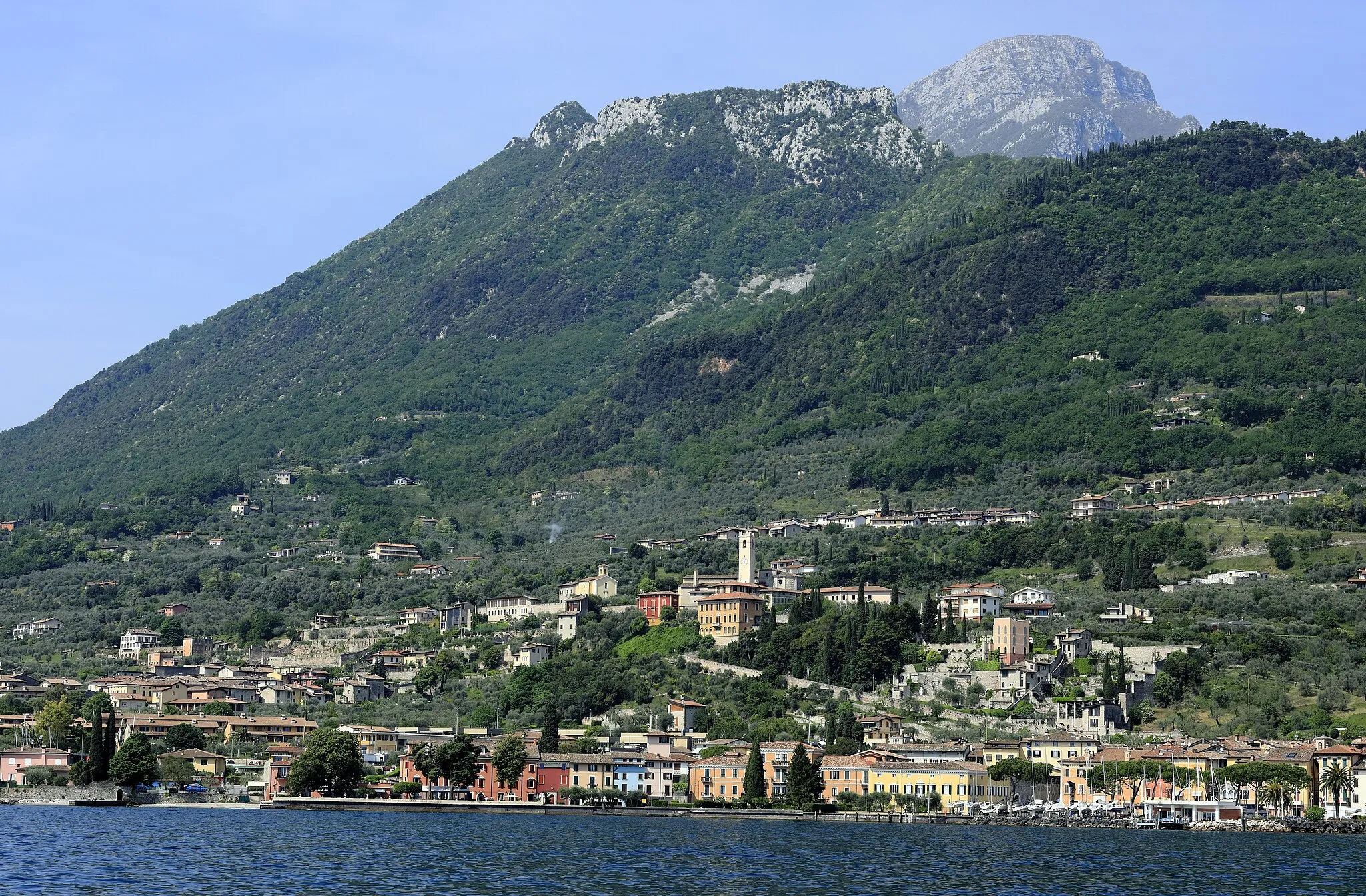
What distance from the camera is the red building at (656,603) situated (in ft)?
518

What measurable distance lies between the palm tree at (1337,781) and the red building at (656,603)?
181ft

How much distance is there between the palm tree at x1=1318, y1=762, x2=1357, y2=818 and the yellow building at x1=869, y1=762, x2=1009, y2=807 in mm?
16776

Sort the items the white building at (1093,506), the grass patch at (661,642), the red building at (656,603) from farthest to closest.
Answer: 1. the white building at (1093,506)
2. the red building at (656,603)
3. the grass patch at (661,642)

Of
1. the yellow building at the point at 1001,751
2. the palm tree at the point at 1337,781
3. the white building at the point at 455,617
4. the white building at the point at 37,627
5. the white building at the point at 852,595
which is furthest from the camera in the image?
the white building at the point at 37,627

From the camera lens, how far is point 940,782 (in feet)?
393

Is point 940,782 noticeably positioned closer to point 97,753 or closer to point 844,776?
point 844,776

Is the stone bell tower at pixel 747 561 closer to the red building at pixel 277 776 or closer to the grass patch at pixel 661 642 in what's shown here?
the grass patch at pixel 661 642

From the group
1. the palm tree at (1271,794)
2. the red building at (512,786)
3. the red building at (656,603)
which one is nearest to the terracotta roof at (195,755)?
the red building at (512,786)

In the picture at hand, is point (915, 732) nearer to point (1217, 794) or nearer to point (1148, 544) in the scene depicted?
point (1217, 794)

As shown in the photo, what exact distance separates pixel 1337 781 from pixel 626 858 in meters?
44.0

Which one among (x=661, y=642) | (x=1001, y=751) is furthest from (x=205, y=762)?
(x=1001, y=751)

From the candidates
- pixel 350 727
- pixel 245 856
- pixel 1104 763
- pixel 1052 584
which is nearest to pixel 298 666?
pixel 350 727

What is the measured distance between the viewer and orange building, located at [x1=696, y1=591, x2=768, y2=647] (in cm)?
14975

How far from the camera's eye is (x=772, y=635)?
471 ft
